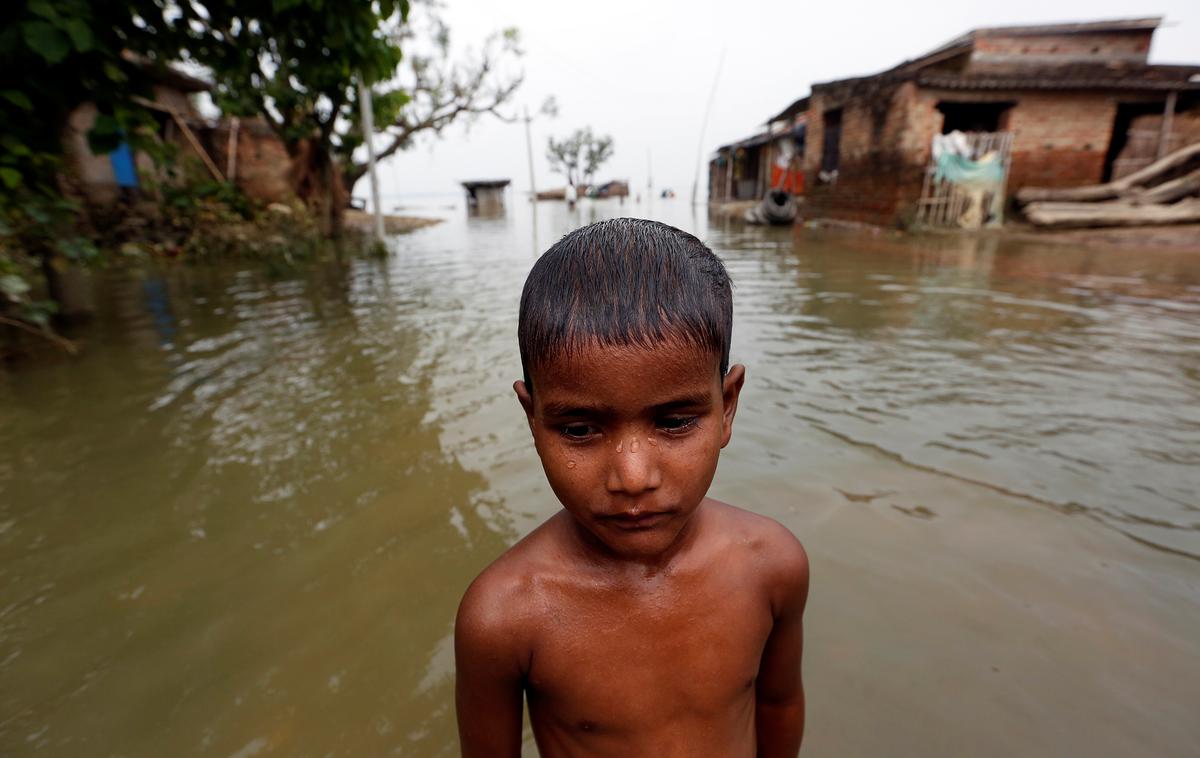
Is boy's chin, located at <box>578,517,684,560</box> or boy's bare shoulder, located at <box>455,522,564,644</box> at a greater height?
boy's chin, located at <box>578,517,684,560</box>

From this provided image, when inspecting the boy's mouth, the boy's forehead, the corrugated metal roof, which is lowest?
the boy's mouth

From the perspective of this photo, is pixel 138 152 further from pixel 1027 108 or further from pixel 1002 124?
pixel 1027 108

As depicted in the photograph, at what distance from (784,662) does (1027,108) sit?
1762 cm

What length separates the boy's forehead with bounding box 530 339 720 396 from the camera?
0.95 m

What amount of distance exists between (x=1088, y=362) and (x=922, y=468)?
97.7 inches

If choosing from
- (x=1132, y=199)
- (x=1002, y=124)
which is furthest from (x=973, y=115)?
(x=1132, y=199)

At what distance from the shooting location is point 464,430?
360cm

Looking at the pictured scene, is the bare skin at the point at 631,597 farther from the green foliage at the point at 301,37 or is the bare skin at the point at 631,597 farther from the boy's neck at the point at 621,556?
the green foliage at the point at 301,37

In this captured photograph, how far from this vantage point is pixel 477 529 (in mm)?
2568

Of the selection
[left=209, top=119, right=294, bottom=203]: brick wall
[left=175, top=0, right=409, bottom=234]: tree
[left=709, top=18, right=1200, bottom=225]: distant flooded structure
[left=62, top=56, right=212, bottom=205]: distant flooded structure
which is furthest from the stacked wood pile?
[left=209, top=119, right=294, bottom=203]: brick wall

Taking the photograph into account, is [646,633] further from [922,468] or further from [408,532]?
[922,468]

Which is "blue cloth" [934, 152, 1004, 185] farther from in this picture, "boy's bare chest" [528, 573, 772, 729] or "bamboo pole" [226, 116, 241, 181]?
"bamboo pole" [226, 116, 241, 181]

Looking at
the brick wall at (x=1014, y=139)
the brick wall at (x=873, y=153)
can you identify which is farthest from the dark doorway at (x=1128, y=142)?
the brick wall at (x=873, y=153)

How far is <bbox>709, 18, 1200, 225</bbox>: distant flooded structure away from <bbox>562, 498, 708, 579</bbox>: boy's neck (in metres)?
15.8
